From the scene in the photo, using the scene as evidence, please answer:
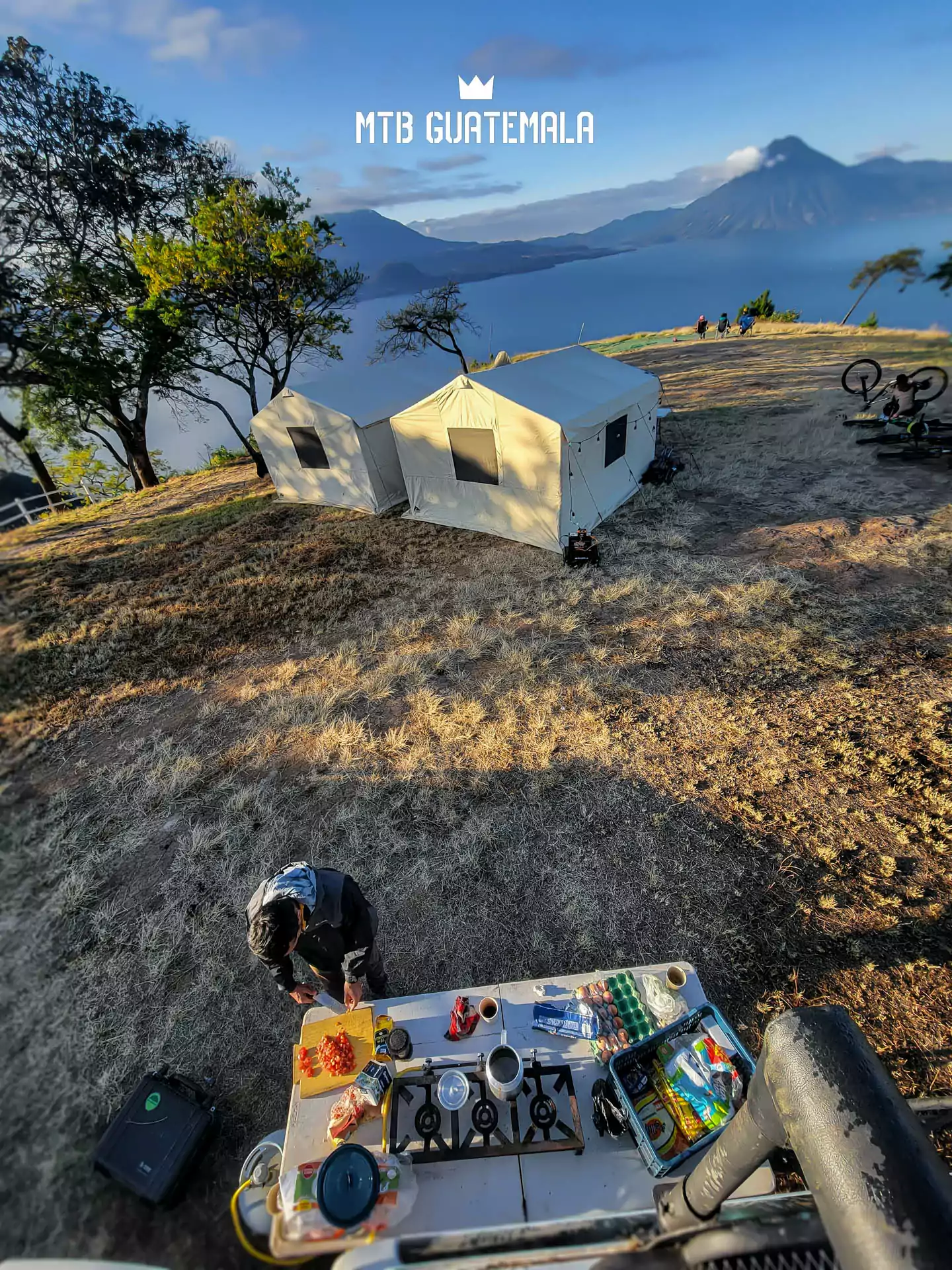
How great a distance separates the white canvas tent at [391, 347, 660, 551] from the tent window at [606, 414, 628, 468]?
25 millimetres

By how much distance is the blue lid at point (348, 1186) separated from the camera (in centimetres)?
185

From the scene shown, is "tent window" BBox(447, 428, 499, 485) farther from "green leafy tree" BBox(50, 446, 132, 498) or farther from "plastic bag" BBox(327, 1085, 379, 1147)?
"green leafy tree" BBox(50, 446, 132, 498)

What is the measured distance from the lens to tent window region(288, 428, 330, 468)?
11.1m

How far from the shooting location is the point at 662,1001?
2.74 metres

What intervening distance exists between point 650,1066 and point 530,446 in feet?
25.7

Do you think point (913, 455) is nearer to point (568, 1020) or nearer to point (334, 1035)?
point (568, 1020)

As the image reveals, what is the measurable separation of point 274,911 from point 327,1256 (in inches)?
60.7

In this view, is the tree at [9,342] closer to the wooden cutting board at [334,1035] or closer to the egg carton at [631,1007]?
the wooden cutting board at [334,1035]

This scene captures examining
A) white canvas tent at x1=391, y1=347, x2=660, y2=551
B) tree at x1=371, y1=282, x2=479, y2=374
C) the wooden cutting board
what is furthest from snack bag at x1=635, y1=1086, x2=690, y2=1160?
tree at x1=371, y1=282, x2=479, y2=374

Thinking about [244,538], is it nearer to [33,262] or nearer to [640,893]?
[33,262]

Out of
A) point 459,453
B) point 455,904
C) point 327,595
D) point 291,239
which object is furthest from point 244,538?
point 455,904

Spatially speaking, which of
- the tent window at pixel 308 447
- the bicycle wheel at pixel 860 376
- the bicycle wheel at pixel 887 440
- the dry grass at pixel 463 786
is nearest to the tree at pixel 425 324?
the tent window at pixel 308 447

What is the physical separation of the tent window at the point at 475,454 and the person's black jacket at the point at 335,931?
7.60 meters

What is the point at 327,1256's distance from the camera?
2.37 metres
